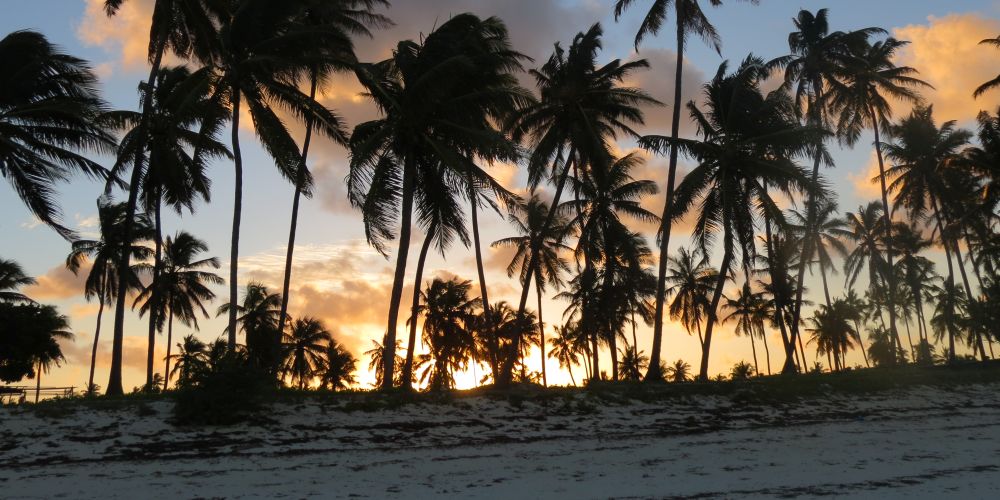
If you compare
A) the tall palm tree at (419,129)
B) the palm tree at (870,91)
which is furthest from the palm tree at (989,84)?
the tall palm tree at (419,129)

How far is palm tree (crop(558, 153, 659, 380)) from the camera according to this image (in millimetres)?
29750

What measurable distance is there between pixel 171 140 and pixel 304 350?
34222mm

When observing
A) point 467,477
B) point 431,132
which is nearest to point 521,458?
point 467,477

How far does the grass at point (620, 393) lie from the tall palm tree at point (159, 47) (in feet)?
10.6

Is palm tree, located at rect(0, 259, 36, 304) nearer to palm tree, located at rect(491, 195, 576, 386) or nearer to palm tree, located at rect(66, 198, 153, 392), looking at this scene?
palm tree, located at rect(66, 198, 153, 392)

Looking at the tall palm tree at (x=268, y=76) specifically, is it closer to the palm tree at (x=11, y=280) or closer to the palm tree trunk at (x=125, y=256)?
the palm tree trunk at (x=125, y=256)

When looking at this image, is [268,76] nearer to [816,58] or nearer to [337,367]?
[816,58]

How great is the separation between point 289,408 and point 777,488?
32.4 feet

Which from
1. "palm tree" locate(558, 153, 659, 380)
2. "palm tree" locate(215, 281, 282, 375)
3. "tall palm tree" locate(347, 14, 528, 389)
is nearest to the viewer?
"tall palm tree" locate(347, 14, 528, 389)

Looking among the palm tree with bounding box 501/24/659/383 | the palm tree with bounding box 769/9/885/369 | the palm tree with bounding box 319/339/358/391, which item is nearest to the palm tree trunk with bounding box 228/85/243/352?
the palm tree with bounding box 501/24/659/383

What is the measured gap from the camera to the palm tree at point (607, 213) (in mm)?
29750

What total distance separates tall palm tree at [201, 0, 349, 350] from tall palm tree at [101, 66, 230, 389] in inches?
29.7

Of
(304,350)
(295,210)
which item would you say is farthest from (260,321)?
(295,210)

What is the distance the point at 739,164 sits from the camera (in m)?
25.0
